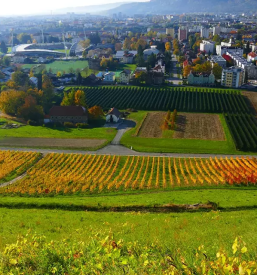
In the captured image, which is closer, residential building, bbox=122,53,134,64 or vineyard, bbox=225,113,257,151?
vineyard, bbox=225,113,257,151

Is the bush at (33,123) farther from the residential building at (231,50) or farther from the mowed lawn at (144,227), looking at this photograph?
the residential building at (231,50)

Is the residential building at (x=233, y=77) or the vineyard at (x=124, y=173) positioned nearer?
the vineyard at (x=124, y=173)

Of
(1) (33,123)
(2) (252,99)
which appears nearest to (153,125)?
(1) (33,123)

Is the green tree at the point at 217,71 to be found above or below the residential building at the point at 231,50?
below

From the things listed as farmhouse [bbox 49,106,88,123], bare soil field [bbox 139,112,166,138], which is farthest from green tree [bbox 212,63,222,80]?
farmhouse [bbox 49,106,88,123]

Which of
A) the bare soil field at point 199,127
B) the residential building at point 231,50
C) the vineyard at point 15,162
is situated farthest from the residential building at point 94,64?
the vineyard at point 15,162

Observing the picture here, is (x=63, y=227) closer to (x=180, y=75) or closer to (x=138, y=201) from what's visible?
(x=138, y=201)

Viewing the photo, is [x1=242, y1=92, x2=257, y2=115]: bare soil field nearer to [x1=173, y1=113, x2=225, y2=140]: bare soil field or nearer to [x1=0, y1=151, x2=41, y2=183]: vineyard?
[x1=173, y1=113, x2=225, y2=140]: bare soil field
